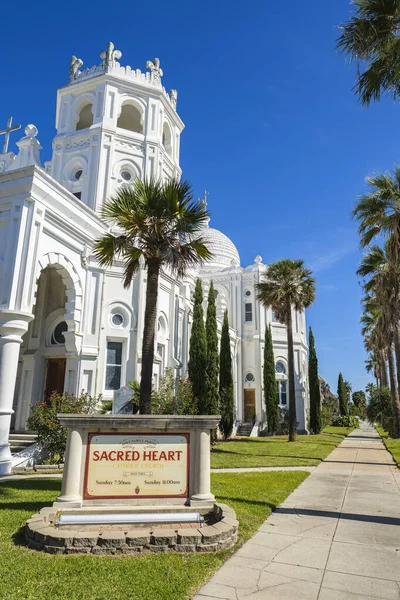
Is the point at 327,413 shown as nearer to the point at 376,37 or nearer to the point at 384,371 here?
the point at 384,371

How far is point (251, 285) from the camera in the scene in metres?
40.3

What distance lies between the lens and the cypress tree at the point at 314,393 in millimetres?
36562

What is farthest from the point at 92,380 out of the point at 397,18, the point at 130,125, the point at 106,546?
the point at 130,125

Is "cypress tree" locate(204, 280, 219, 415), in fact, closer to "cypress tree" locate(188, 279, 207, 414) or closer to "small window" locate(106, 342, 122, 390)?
"cypress tree" locate(188, 279, 207, 414)

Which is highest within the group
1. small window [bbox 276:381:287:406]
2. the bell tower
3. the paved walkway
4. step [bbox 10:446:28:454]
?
the bell tower

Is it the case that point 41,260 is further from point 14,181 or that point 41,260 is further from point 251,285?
point 251,285

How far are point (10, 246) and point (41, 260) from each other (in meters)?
1.58

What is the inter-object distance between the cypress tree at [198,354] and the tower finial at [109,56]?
551 inches

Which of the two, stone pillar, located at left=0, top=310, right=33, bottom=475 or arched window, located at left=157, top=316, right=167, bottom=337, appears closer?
stone pillar, located at left=0, top=310, right=33, bottom=475

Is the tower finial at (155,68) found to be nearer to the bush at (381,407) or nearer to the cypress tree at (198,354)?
the cypress tree at (198,354)

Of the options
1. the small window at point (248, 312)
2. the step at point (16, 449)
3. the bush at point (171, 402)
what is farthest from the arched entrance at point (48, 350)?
the small window at point (248, 312)

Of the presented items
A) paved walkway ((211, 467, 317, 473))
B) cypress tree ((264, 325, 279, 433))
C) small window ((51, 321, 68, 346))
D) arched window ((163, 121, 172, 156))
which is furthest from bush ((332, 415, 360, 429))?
small window ((51, 321, 68, 346))

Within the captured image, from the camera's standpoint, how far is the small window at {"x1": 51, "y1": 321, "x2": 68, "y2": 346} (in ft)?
A: 65.5

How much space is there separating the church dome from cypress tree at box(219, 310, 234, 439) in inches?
603
